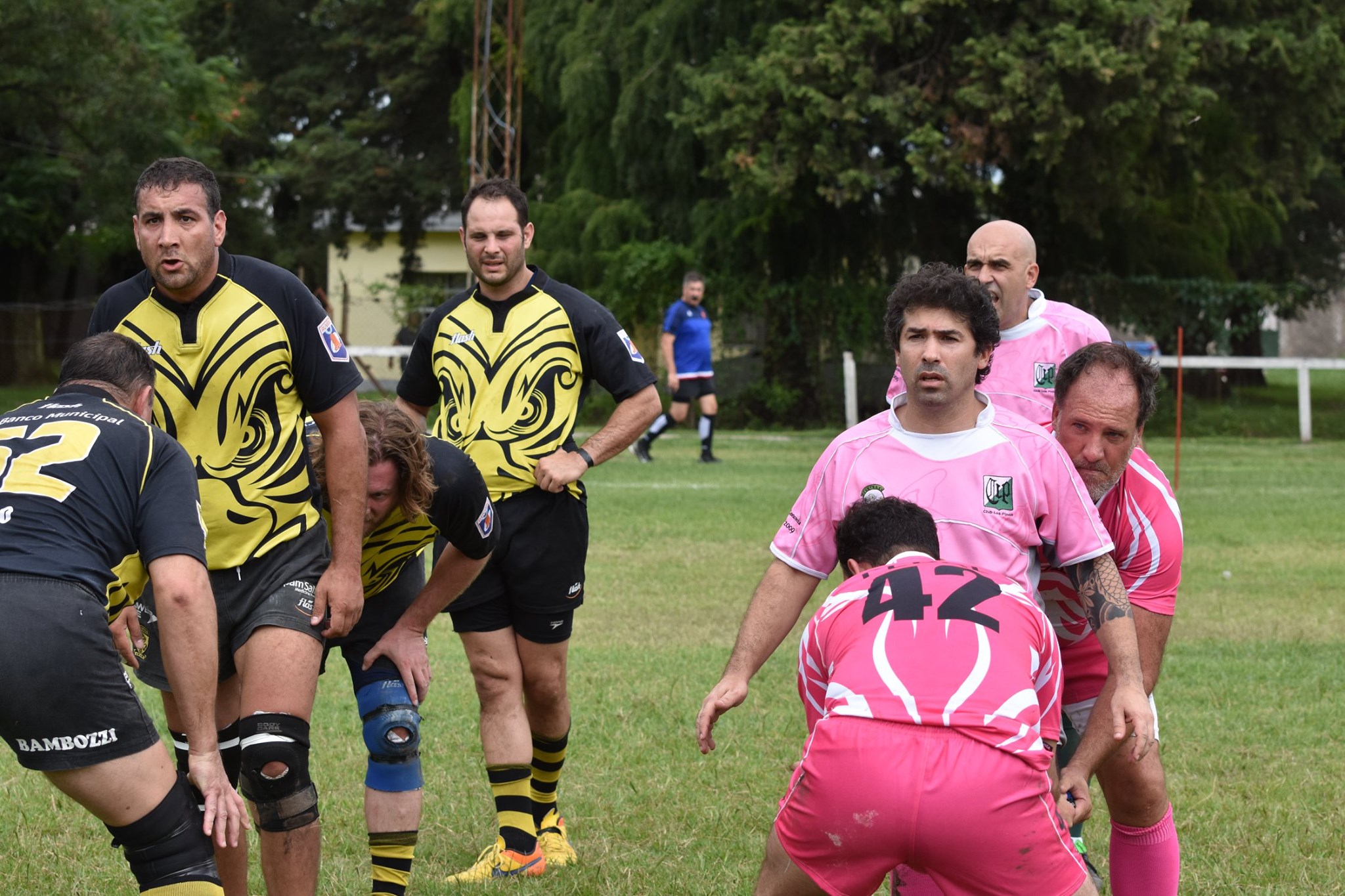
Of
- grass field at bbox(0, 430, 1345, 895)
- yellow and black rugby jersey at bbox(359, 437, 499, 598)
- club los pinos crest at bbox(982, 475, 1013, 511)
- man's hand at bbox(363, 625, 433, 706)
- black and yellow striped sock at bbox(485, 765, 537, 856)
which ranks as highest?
club los pinos crest at bbox(982, 475, 1013, 511)

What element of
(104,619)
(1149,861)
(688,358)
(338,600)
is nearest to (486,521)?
(338,600)

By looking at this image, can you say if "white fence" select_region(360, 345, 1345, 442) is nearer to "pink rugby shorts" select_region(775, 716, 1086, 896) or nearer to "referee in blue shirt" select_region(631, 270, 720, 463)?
"referee in blue shirt" select_region(631, 270, 720, 463)

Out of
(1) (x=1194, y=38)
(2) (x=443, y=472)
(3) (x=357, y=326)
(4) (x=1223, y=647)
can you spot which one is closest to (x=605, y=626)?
(4) (x=1223, y=647)

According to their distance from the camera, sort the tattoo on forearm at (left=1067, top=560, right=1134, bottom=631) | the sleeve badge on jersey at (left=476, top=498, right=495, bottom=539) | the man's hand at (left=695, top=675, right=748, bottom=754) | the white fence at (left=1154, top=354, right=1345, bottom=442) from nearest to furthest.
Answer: the man's hand at (left=695, top=675, right=748, bottom=754) → the tattoo on forearm at (left=1067, top=560, right=1134, bottom=631) → the sleeve badge on jersey at (left=476, top=498, right=495, bottom=539) → the white fence at (left=1154, top=354, right=1345, bottom=442)

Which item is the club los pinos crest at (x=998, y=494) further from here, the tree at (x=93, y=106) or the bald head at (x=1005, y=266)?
the tree at (x=93, y=106)

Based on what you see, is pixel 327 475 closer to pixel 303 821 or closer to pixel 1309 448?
pixel 303 821

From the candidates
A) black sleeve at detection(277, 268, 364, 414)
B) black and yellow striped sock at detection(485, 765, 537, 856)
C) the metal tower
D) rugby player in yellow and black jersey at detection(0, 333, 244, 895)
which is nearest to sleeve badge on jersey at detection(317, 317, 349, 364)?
black sleeve at detection(277, 268, 364, 414)

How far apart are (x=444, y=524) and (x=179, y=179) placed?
1322 mm

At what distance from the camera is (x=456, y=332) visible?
18.2 feet

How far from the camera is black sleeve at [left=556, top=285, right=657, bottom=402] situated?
5527 mm

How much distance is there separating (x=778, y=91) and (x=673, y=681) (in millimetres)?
17336

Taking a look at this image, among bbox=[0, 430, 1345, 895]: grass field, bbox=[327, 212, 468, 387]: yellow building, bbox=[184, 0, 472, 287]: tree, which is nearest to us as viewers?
bbox=[0, 430, 1345, 895]: grass field

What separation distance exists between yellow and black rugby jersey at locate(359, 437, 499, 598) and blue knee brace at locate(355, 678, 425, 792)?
395 mm

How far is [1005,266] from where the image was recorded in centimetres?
531
